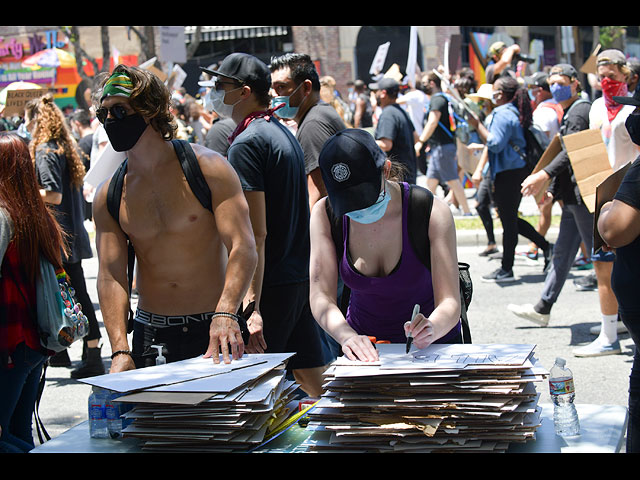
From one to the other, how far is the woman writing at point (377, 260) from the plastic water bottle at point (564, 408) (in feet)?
1.54

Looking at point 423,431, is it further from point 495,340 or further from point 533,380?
point 495,340

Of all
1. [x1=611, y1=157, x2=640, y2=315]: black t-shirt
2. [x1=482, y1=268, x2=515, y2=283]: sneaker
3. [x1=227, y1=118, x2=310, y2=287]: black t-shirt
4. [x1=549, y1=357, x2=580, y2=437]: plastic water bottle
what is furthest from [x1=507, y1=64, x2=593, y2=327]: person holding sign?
[x1=549, y1=357, x2=580, y2=437]: plastic water bottle

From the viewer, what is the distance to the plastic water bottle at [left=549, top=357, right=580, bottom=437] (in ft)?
9.94

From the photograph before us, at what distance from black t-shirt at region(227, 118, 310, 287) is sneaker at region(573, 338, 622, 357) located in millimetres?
3231

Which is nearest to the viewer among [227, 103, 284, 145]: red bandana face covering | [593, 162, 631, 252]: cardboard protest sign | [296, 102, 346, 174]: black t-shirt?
[593, 162, 631, 252]: cardboard protest sign

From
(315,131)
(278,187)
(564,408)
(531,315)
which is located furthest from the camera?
(531,315)

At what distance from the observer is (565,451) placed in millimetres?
2844

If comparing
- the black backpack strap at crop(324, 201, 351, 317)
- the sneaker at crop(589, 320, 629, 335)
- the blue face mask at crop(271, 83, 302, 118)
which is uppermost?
the blue face mask at crop(271, 83, 302, 118)

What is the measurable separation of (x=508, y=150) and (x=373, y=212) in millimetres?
6856

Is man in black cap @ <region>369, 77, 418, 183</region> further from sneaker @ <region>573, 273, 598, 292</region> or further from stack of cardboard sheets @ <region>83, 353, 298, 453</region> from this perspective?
stack of cardboard sheets @ <region>83, 353, 298, 453</region>

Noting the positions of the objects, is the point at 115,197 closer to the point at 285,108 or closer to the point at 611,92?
the point at 285,108

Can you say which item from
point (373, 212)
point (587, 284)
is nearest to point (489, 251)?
point (587, 284)

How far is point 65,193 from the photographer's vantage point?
25.2 feet
